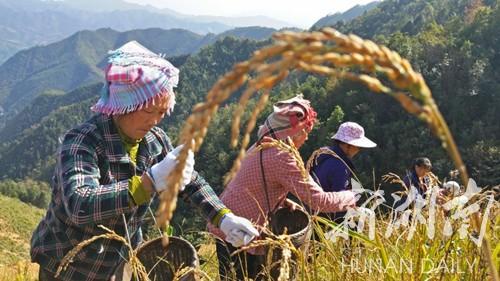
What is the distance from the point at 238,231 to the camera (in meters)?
2.42

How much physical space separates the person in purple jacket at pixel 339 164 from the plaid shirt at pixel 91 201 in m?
1.53

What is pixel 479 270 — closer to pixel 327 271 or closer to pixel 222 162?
pixel 327 271

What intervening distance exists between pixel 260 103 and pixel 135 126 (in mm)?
2125

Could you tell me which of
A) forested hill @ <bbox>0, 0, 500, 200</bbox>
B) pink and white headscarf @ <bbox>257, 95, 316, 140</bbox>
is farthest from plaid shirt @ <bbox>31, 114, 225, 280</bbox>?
forested hill @ <bbox>0, 0, 500, 200</bbox>

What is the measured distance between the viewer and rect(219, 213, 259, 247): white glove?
238 centimetres

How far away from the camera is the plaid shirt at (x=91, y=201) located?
2123mm

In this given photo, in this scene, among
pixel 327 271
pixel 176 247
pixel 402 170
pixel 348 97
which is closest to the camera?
pixel 327 271

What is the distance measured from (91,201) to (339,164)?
2341 millimetres

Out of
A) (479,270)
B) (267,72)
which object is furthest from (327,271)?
(267,72)

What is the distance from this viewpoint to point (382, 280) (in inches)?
59.1

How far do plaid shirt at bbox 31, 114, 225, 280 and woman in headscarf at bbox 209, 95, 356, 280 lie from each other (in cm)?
50

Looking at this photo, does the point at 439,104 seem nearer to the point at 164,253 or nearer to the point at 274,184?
the point at 274,184

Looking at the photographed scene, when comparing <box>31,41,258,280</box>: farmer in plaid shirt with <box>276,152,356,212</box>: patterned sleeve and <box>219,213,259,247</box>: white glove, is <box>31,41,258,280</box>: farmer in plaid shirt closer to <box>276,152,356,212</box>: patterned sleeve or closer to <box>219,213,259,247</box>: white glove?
<box>219,213,259,247</box>: white glove

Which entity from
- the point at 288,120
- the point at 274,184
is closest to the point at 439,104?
the point at 288,120
